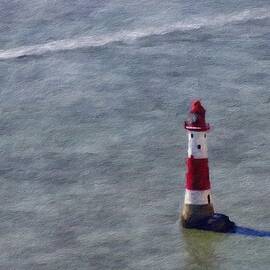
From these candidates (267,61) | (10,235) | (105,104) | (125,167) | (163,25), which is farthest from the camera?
(163,25)

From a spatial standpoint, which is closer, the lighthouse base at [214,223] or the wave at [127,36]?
the lighthouse base at [214,223]

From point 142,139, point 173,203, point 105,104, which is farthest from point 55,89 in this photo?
point 173,203

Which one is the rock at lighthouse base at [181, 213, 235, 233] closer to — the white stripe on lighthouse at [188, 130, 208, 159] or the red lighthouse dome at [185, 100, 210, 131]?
the white stripe on lighthouse at [188, 130, 208, 159]

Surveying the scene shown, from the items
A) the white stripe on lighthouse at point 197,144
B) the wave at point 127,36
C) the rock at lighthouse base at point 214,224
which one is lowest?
the rock at lighthouse base at point 214,224

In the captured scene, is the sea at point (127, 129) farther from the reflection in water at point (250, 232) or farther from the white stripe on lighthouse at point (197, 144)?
the white stripe on lighthouse at point (197, 144)

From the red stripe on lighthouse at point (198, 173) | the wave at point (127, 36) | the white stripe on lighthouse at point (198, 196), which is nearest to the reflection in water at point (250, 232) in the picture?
the white stripe on lighthouse at point (198, 196)

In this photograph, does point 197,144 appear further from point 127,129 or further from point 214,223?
point 127,129

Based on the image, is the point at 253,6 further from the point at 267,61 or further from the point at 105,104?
the point at 105,104

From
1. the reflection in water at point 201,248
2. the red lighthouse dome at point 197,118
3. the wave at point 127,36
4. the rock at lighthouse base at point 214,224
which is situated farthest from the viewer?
the wave at point 127,36

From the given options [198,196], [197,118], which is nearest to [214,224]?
[198,196]
